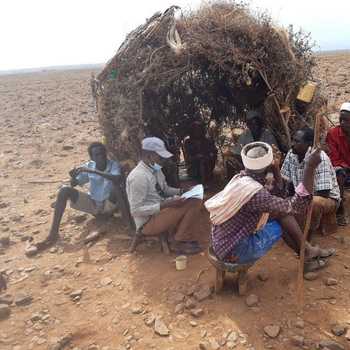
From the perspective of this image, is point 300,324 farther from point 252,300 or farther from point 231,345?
point 231,345

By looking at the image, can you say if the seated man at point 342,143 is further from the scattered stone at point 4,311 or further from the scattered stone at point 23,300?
the scattered stone at point 4,311

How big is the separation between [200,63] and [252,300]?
10.6ft

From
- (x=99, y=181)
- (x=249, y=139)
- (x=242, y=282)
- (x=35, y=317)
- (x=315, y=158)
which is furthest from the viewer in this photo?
(x=249, y=139)

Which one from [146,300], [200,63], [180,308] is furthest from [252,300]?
[200,63]

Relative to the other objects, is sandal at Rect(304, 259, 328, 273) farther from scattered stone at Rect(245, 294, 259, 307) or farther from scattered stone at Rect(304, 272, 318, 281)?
scattered stone at Rect(245, 294, 259, 307)

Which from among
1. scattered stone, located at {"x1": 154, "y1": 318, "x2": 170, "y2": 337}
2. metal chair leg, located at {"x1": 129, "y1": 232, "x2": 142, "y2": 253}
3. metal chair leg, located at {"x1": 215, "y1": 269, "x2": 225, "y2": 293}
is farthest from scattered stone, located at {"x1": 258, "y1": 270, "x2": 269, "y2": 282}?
metal chair leg, located at {"x1": 129, "y1": 232, "x2": 142, "y2": 253}

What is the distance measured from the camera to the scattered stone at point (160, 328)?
3806 mm

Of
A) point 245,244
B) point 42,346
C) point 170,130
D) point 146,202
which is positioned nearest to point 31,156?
point 170,130

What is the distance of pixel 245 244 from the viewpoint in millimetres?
3814

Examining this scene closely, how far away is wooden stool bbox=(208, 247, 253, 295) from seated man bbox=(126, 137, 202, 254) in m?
0.93

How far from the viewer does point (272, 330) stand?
3.55 metres

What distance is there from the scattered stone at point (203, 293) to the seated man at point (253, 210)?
445mm

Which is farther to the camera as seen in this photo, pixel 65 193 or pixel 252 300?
pixel 65 193

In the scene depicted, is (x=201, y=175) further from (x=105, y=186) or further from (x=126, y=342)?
(x=126, y=342)
